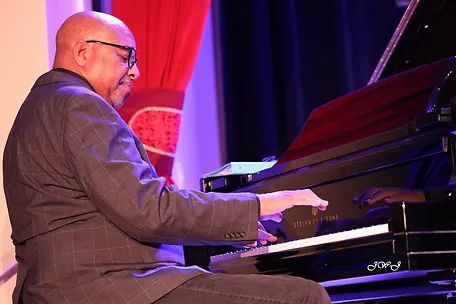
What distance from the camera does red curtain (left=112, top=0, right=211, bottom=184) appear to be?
423cm

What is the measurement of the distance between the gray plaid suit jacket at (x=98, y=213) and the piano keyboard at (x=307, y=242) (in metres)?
0.27

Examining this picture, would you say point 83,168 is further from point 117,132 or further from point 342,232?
point 342,232

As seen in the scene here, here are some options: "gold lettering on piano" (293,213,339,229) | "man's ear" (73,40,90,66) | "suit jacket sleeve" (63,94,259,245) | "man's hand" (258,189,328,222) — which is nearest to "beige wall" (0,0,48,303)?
"man's ear" (73,40,90,66)

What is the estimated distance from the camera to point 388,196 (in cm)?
240

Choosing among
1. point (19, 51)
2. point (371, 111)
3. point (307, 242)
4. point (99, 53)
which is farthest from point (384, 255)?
point (19, 51)

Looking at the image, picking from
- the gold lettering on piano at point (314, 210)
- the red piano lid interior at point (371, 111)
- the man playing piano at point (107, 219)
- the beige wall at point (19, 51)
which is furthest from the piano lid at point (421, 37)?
the beige wall at point (19, 51)

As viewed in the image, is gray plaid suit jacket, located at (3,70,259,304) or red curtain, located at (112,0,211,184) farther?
red curtain, located at (112,0,211,184)

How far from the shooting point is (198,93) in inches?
196

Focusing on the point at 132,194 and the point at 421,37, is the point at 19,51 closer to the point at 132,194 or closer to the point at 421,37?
the point at 132,194

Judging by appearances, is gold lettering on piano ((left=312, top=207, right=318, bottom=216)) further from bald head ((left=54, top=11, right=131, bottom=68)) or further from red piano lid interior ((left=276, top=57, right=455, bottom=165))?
bald head ((left=54, top=11, right=131, bottom=68))

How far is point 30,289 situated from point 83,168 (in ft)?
1.26

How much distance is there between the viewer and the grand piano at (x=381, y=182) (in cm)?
221

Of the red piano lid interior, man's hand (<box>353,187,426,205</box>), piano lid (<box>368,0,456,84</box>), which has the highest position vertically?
piano lid (<box>368,0,456,84</box>)

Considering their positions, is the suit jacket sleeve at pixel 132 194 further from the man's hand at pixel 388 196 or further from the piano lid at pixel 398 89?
the piano lid at pixel 398 89
